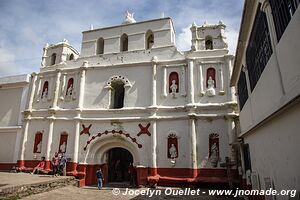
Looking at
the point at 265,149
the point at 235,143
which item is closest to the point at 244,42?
the point at 265,149

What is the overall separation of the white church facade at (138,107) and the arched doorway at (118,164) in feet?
0.21

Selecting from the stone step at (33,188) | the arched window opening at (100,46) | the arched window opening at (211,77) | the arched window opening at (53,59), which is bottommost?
the stone step at (33,188)

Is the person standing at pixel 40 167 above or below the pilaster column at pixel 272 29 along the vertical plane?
below

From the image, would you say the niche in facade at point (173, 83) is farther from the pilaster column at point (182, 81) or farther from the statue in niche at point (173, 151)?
the statue in niche at point (173, 151)

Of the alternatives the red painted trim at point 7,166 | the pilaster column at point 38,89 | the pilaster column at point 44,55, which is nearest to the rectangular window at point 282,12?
the pilaster column at point 38,89

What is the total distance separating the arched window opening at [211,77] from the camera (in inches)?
507

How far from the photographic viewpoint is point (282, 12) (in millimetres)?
4156

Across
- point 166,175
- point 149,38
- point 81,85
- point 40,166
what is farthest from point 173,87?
point 40,166

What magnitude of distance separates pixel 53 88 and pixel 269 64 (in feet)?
45.4

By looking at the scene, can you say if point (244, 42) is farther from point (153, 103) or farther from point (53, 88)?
point (53, 88)

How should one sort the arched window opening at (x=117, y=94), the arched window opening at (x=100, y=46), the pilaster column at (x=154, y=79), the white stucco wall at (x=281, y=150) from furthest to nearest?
the arched window opening at (x=100, y=46)
the arched window opening at (x=117, y=94)
the pilaster column at (x=154, y=79)
the white stucco wall at (x=281, y=150)

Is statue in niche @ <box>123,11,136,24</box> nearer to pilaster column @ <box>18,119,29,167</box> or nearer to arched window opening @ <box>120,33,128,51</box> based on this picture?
arched window opening @ <box>120,33,128,51</box>

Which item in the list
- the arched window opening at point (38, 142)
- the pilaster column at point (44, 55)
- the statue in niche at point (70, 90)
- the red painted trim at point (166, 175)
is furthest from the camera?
the pilaster column at point (44, 55)

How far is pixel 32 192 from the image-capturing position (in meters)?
9.36
